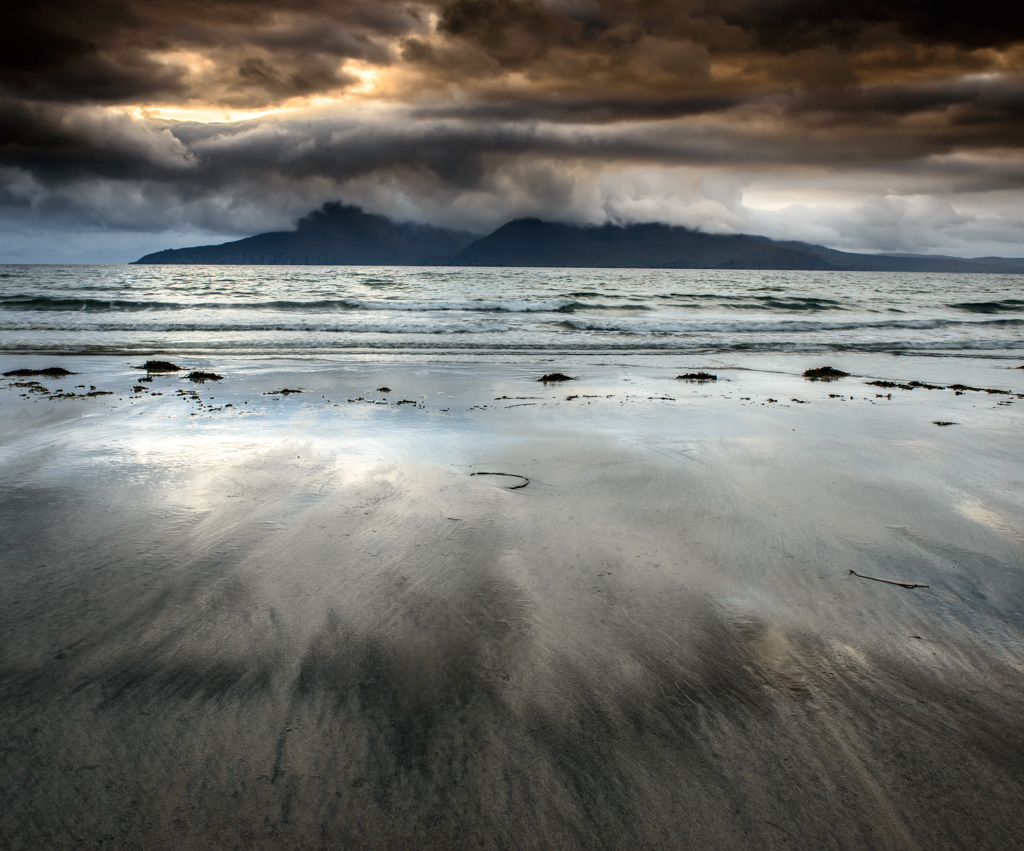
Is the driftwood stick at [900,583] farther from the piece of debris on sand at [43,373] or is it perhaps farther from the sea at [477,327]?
the piece of debris on sand at [43,373]

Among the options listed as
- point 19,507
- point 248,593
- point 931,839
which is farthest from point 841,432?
point 19,507

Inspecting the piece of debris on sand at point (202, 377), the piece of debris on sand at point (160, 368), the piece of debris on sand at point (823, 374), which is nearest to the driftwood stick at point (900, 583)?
the piece of debris on sand at point (823, 374)

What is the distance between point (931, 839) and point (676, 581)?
4.95ft

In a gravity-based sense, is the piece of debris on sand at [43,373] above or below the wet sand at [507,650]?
below

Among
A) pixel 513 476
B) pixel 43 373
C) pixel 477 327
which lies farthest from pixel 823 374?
pixel 43 373

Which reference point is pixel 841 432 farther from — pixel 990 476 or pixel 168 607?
pixel 168 607

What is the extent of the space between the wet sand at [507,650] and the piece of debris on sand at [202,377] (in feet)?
15.3

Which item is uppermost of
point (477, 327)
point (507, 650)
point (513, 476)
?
point (507, 650)

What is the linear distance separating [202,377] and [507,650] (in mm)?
9089

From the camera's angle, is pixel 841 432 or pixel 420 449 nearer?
pixel 420 449

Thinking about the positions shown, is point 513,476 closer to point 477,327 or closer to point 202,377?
point 202,377

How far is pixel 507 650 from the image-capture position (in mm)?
2498

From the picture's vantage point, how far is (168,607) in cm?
278

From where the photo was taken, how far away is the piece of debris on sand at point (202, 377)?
9.77 metres
